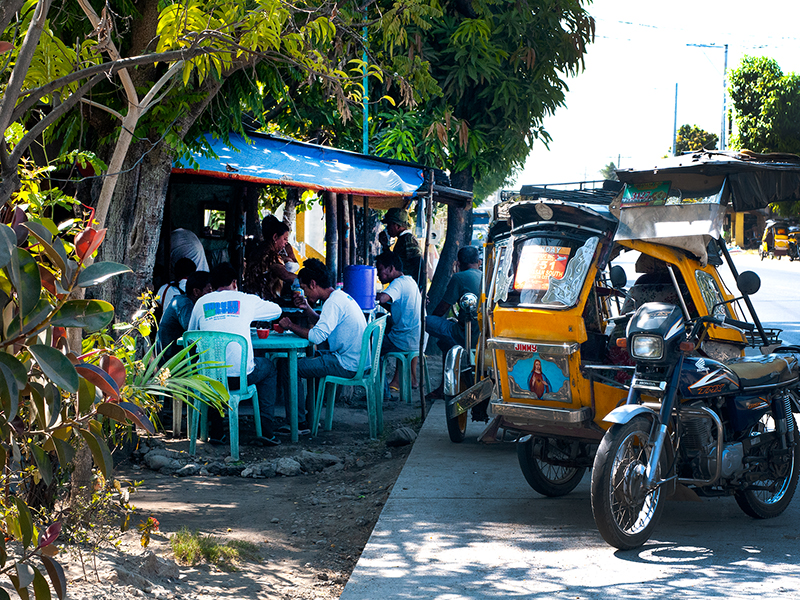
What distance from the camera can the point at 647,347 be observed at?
459 cm

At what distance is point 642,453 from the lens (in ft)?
14.7

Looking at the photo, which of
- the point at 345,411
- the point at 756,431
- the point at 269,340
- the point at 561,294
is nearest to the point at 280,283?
the point at 345,411

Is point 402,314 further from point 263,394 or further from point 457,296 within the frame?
point 263,394

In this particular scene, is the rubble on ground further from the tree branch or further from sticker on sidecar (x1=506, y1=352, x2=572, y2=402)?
the tree branch

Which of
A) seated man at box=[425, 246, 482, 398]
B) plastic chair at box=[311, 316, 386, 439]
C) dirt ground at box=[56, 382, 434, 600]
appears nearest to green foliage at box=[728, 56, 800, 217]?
seated man at box=[425, 246, 482, 398]

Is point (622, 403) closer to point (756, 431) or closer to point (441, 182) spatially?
point (756, 431)

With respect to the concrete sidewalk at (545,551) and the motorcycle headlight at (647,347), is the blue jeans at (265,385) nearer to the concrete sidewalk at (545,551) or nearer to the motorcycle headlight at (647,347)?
the concrete sidewalk at (545,551)

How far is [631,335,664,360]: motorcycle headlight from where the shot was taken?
4544 mm

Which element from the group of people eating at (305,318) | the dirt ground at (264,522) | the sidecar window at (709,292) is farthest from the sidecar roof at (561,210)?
the dirt ground at (264,522)

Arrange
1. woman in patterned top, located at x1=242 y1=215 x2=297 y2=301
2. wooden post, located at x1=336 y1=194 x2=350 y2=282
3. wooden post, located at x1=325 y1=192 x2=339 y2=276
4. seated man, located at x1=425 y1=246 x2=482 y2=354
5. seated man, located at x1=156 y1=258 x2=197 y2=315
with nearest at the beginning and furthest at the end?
seated man, located at x1=156 y1=258 x2=197 y2=315 < seated man, located at x1=425 y1=246 x2=482 y2=354 < woman in patterned top, located at x1=242 y1=215 x2=297 y2=301 < wooden post, located at x1=325 y1=192 x2=339 y2=276 < wooden post, located at x1=336 y1=194 x2=350 y2=282

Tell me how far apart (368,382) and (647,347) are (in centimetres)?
351

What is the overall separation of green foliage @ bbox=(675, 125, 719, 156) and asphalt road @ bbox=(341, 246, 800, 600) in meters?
44.7

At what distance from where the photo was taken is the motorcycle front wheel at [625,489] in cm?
419

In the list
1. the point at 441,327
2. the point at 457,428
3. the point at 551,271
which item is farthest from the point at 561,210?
the point at 441,327
